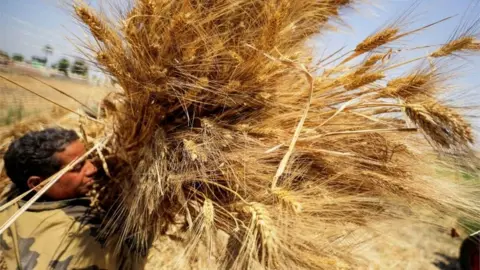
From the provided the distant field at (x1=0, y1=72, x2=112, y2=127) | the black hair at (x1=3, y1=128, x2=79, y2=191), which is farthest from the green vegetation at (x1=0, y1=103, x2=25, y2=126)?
the black hair at (x1=3, y1=128, x2=79, y2=191)

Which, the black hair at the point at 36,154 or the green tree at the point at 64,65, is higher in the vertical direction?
the green tree at the point at 64,65

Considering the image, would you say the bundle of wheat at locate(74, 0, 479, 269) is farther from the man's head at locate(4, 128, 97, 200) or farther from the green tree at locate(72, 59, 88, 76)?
the man's head at locate(4, 128, 97, 200)

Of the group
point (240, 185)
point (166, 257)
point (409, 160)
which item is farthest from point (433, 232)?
point (240, 185)

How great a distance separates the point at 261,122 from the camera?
98 cm

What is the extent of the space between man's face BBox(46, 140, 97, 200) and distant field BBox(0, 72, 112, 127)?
0.63 feet

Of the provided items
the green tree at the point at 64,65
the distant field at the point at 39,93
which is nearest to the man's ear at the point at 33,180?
the distant field at the point at 39,93

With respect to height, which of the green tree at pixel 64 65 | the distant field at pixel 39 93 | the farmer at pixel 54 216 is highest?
the green tree at pixel 64 65

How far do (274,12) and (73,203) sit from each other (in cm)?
110

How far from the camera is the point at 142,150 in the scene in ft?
3.59

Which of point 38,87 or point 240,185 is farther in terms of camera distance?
point 38,87

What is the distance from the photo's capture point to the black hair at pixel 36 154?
124 centimetres

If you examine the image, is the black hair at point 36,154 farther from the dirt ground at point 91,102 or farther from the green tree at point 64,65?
the green tree at point 64,65

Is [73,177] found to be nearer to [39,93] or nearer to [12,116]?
[39,93]

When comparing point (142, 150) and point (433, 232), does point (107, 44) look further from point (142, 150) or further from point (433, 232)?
point (433, 232)
